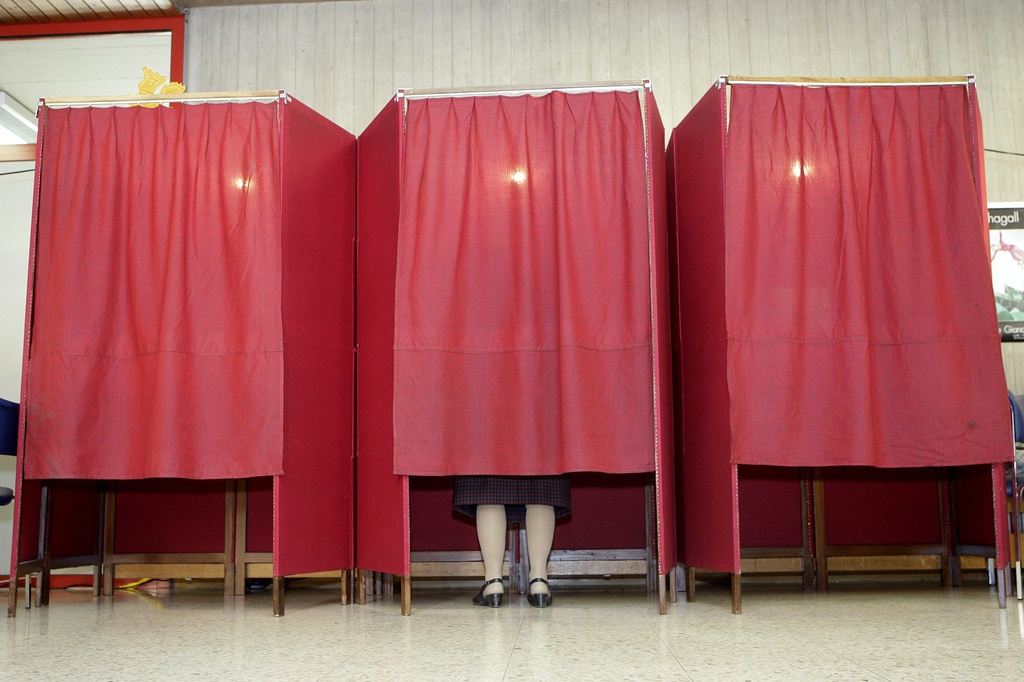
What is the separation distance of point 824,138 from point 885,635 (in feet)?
6.16

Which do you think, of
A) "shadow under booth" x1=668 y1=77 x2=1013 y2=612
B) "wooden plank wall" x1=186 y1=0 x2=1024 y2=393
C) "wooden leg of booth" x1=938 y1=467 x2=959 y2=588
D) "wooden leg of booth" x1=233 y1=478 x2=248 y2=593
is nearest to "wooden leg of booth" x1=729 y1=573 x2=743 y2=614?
"shadow under booth" x1=668 y1=77 x2=1013 y2=612

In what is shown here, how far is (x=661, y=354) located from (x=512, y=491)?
79 centimetres

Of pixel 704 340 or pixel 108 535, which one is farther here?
pixel 108 535

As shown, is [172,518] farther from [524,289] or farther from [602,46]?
[602,46]

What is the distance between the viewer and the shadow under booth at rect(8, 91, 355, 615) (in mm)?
3613

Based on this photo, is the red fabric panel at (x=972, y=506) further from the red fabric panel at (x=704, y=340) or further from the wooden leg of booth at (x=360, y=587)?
the wooden leg of booth at (x=360, y=587)

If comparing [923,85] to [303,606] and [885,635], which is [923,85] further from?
[303,606]

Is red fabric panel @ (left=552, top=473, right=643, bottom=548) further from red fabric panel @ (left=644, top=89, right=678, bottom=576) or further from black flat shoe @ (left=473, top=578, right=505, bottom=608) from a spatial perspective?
black flat shoe @ (left=473, top=578, right=505, bottom=608)

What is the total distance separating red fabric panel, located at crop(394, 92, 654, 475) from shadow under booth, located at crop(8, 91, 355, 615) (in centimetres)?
44

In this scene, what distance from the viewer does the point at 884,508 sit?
446cm

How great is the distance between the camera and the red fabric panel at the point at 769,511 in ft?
14.5

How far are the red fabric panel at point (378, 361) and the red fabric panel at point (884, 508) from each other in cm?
211

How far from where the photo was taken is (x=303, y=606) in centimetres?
384

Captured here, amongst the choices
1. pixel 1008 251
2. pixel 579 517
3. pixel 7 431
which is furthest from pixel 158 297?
pixel 1008 251
